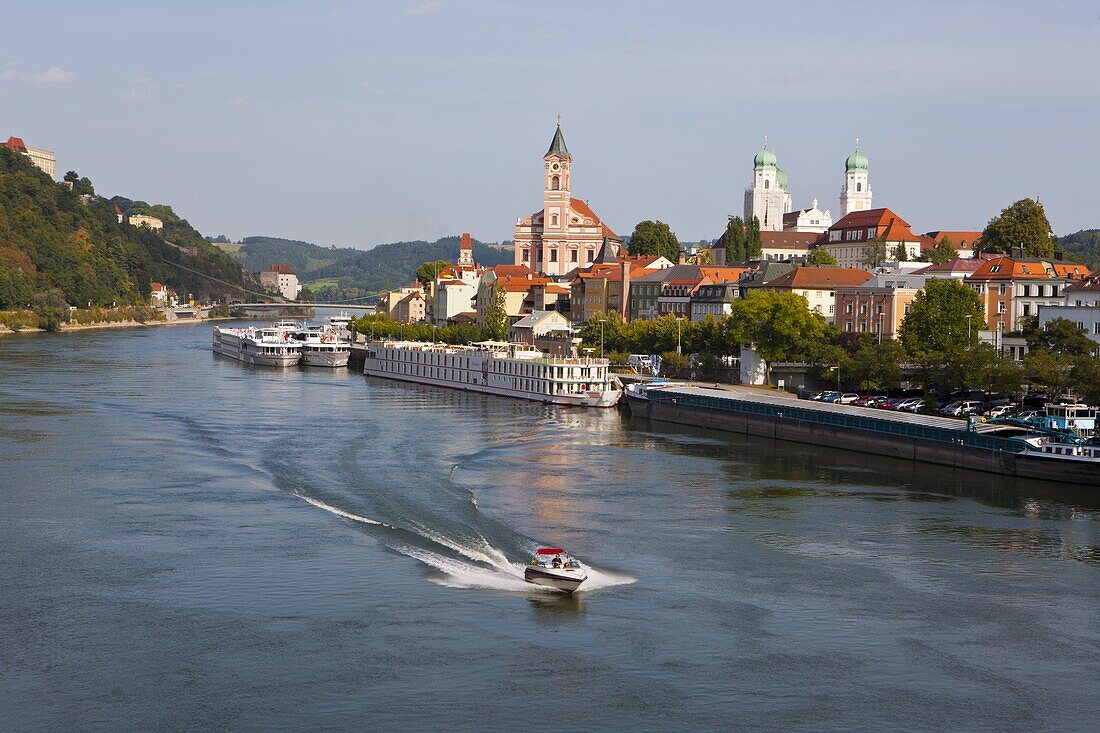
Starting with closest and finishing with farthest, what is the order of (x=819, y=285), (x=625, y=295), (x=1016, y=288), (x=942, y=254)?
(x=1016, y=288) < (x=819, y=285) < (x=625, y=295) < (x=942, y=254)

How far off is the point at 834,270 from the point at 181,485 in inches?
2123

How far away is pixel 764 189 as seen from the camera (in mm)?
168125

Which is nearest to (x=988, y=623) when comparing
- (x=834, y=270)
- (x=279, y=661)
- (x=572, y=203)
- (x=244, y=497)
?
(x=279, y=661)

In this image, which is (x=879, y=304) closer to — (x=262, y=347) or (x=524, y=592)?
(x=262, y=347)

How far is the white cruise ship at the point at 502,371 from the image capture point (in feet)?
223

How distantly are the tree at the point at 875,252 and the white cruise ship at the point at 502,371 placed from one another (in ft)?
130

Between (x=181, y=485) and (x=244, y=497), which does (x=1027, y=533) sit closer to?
(x=244, y=497)

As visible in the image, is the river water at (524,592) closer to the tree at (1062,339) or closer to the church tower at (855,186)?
the tree at (1062,339)

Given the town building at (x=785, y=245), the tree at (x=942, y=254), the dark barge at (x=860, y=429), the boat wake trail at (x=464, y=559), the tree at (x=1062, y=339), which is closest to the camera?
the boat wake trail at (x=464, y=559)

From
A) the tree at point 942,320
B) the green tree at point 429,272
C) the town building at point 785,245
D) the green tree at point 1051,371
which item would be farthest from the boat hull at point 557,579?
the green tree at point 429,272

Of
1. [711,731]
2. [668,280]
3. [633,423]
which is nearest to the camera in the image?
[711,731]

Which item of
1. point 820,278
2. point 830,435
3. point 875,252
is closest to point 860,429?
point 830,435

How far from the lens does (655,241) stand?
4808 inches

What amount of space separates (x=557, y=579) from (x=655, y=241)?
9572cm
